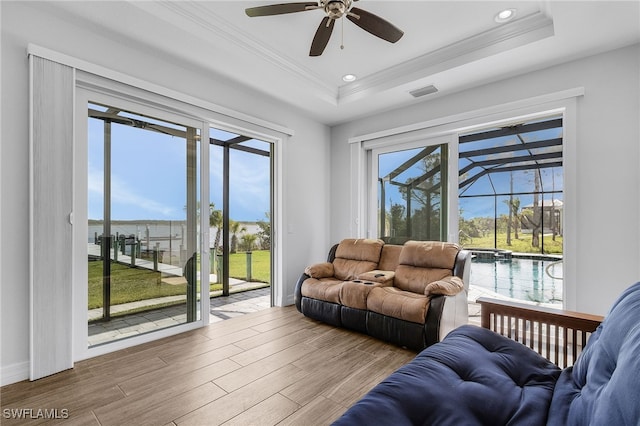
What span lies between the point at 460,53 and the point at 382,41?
0.79 m

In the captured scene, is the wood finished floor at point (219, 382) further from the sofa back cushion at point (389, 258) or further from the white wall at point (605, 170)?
the white wall at point (605, 170)

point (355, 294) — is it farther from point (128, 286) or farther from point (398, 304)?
point (128, 286)

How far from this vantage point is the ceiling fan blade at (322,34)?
86.4 inches

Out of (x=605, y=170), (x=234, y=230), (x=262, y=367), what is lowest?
(x=262, y=367)

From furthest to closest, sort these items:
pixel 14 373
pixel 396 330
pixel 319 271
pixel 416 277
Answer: pixel 319 271
pixel 416 277
pixel 396 330
pixel 14 373

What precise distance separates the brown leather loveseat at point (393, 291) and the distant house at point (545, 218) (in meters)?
0.97

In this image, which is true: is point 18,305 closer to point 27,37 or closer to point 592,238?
point 27,37

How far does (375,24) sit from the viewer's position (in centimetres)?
221

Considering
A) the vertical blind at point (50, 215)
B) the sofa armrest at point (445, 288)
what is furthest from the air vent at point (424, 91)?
the vertical blind at point (50, 215)

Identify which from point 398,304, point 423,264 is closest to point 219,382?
point 398,304

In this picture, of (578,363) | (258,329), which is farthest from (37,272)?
(578,363)

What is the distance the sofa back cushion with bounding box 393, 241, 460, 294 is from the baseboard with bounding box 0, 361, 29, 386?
10.5 ft

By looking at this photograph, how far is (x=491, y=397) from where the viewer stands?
3.89 ft

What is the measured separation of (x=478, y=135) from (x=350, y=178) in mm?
1778
